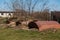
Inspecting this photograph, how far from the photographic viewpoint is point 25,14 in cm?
2108

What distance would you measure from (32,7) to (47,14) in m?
4.82

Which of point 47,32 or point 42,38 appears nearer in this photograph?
point 42,38

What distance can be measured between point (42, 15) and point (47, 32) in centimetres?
1363

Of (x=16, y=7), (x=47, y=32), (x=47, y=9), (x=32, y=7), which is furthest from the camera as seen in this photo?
(x=47, y=9)

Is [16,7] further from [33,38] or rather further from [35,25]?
[33,38]

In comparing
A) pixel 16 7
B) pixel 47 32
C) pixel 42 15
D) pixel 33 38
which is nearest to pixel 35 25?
pixel 47 32

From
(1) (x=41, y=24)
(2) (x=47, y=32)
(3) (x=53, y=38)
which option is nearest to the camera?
(3) (x=53, y=38)

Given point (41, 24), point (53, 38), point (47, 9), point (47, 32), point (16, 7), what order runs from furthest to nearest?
point (47, 9), point (16, 7), point (41, 24), point (47, 32), point (53, 38)

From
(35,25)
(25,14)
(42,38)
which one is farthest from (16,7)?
(42,38)

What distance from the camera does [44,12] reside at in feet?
76.4

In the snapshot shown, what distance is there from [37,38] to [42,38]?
25 cm

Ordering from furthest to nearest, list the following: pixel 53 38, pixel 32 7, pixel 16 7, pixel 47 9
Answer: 1. pixel 47 9
2. pixel 16 7
3. pixel 32 7
4. pixel 53 38

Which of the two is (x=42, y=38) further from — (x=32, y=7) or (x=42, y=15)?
(x=42, y=15)

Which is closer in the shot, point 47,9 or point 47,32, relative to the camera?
point 47,32
